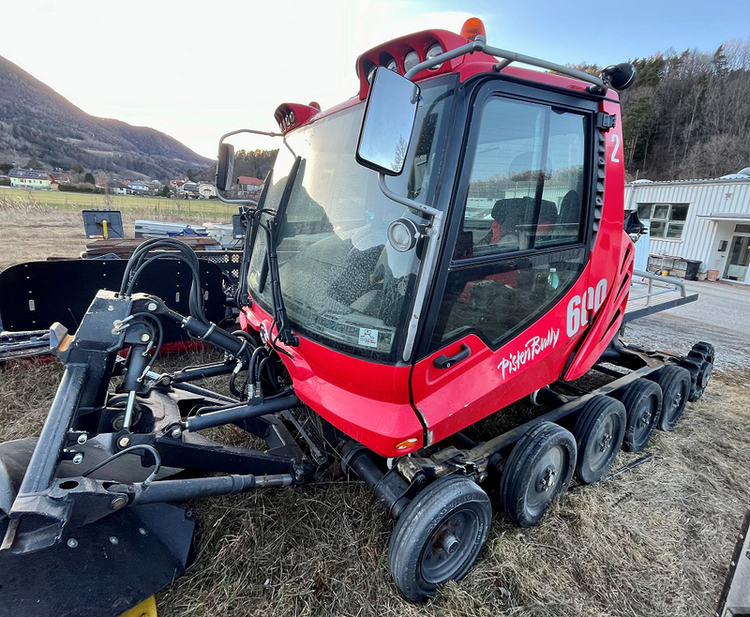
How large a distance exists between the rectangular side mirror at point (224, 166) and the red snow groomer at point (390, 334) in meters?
0.01

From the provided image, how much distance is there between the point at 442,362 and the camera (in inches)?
76.4

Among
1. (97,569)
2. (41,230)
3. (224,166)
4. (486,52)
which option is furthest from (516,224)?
(41,230)

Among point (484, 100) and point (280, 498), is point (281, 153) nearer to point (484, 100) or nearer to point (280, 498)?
point (484, 100)

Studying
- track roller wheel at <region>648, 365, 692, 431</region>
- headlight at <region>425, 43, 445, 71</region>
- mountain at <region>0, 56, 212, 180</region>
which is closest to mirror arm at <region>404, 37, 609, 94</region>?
headlight at <region>425, 43, 445, 71</region>

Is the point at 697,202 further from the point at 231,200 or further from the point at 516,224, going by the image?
the point at 231,200

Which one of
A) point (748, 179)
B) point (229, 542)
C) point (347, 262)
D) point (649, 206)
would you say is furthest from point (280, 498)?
point (649, 206)

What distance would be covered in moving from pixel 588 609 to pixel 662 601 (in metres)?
0.45

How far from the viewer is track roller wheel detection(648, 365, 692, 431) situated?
156 inches

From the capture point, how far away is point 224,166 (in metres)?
2.67

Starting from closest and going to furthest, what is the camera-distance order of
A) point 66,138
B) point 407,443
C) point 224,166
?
point 407,443
point 224,166
point 66,138

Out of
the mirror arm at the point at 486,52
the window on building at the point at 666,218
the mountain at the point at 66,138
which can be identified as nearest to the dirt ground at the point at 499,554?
the mirror arm at the point at 486,52

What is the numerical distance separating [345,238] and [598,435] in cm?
237

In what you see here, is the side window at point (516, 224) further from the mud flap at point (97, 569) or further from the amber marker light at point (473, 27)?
the mud flap at point (97, 569)

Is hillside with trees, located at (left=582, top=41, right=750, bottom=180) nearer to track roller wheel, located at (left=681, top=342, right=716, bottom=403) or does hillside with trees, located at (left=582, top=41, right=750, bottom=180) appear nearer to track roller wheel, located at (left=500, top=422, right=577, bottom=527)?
track roller wheel, located at (left=681, top=342, right=716, bottom=403)
